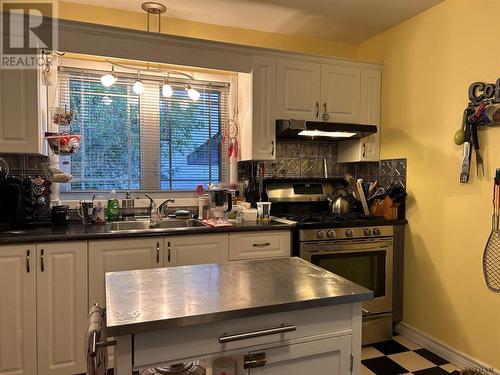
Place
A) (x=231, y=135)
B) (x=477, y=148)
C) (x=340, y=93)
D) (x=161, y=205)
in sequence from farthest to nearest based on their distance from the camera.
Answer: (x=231, y=135)
(x=340, y=93)
(x=161, y=205)
(x=477, y=148)

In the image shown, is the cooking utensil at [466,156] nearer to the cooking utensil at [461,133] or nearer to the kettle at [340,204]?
the cooking utensil at [461,133]

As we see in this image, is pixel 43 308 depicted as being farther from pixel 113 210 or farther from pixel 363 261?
pixel 363 261

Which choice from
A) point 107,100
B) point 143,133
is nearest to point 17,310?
point 143,133

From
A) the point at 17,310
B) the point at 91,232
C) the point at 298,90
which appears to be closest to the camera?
the point at 17,310

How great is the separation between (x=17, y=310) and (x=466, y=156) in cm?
300

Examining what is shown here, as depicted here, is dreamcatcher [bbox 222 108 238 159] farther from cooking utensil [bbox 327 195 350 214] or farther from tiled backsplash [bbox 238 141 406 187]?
cooking utensil [bbox 327 195 350 214]

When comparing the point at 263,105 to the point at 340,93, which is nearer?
the point at 263,105

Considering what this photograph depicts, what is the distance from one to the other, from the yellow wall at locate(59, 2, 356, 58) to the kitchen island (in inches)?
89.1

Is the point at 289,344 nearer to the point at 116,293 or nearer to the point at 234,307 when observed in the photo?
the point at 234,307

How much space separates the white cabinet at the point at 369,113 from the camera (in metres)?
3.19

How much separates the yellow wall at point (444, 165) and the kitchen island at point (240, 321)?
5.04ft

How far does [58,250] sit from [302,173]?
2161 mm

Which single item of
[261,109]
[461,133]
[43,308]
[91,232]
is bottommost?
[43,308]

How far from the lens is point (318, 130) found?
288 cm
